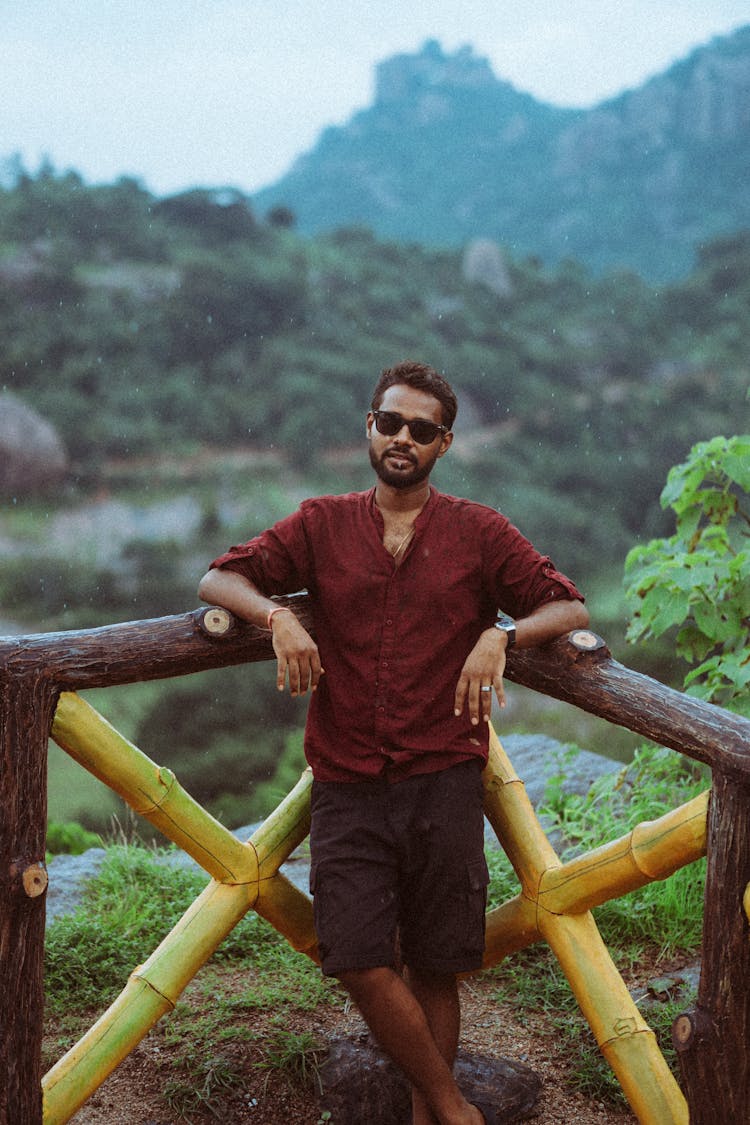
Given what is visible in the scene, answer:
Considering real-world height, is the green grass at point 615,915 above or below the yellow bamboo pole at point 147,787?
below

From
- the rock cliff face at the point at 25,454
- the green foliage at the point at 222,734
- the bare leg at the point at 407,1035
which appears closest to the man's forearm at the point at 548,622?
the bare leg at the point at 407,1035

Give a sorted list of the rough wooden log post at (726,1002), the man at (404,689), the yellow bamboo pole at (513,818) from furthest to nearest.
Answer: the yellow bamboo pole at (513,818)
the man at (404,689)
the rough wooden log post at (726,1002)

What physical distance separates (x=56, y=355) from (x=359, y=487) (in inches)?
172

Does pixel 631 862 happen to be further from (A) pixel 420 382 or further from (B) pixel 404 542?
(A) pixel 420 382

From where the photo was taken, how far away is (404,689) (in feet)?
7.70

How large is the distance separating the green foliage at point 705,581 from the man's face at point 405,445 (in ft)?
4.25

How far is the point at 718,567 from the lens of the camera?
11.8 feet

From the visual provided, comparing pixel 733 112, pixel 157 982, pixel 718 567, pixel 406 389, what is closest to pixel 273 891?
pixel 157 982

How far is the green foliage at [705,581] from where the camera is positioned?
351 centimetres

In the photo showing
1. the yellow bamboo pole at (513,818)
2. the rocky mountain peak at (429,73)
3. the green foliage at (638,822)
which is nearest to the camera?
the yellow bamboo pole at (513,818)

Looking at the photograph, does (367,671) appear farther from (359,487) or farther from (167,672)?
(359,487)

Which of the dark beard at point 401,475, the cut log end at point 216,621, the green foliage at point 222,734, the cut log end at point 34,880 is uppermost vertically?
the dark beard at point 401,475

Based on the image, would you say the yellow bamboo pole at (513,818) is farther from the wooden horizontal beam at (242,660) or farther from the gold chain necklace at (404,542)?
the gold chain necklace at (404,542)

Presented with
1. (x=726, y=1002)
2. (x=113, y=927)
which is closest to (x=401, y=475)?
(x=726, y=1002)
